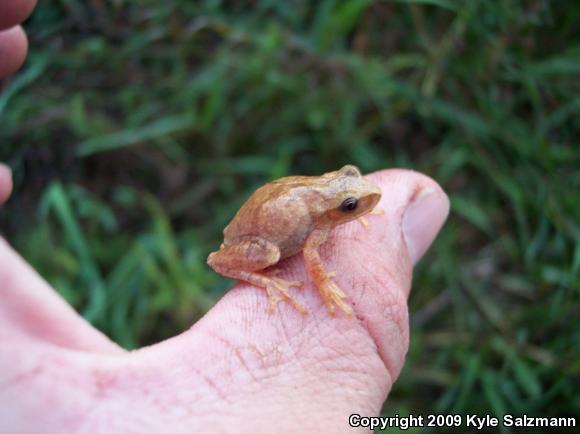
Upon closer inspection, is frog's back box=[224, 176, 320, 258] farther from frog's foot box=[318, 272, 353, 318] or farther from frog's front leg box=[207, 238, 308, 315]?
frog's foot box=[318, 272, 353, 318]

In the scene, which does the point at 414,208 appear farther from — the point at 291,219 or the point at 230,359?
the point at 230,359

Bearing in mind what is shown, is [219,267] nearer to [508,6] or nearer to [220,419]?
[220,419]

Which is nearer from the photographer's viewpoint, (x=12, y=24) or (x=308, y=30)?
(x=12, y=24)

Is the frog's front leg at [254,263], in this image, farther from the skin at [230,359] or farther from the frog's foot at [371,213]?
the frog's foot at [371,213]

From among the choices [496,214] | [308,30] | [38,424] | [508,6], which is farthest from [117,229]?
[508,6]

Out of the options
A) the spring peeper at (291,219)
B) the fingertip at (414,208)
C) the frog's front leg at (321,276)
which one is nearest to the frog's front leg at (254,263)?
the spring peeper at (291,219)

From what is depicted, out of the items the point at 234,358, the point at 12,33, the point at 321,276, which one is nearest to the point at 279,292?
the point at 321,276

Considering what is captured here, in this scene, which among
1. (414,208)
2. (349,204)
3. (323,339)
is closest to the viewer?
(323,339)

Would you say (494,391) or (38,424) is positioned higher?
(38,424)
